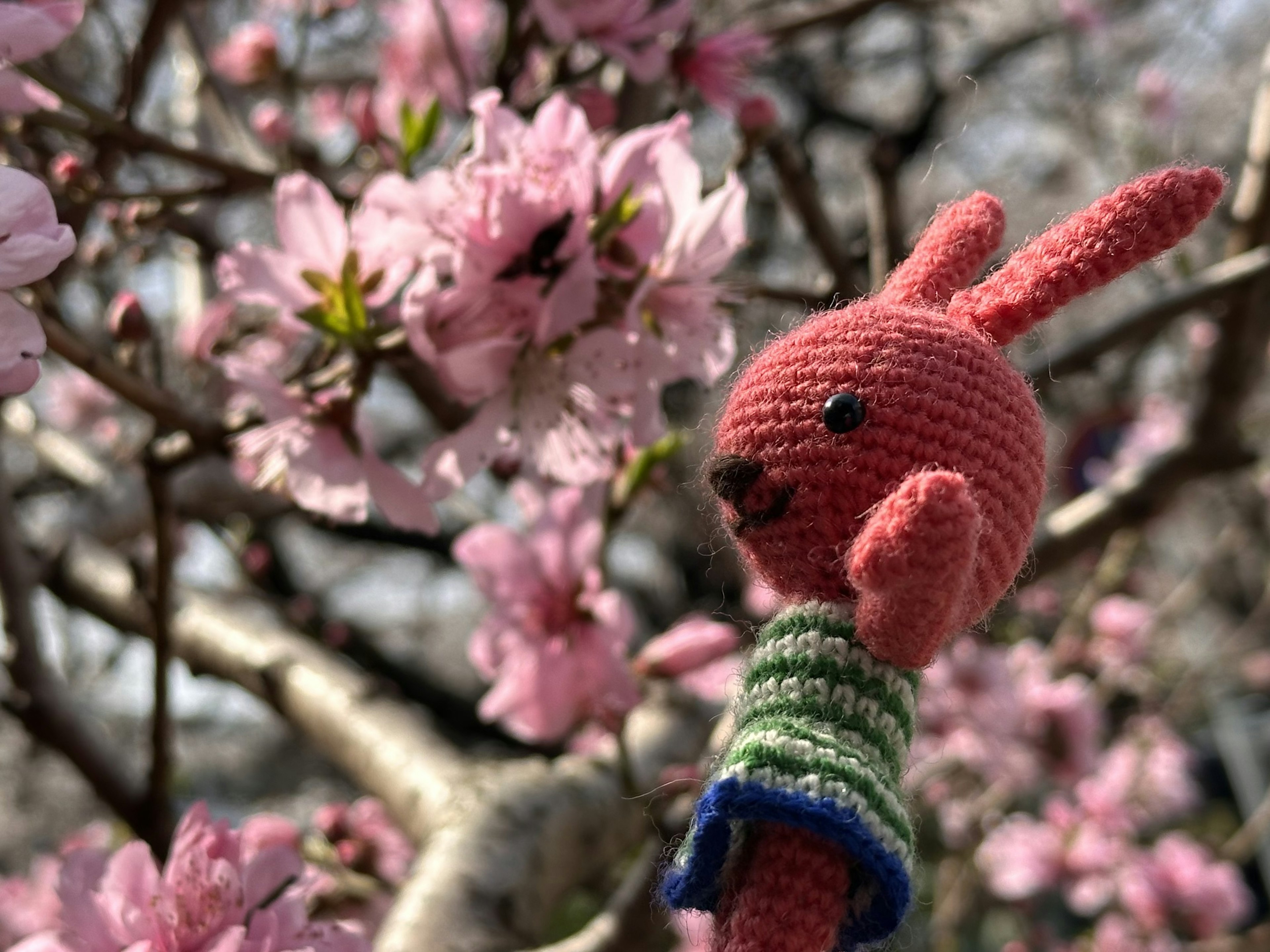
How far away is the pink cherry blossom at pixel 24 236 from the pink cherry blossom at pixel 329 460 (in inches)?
10.3

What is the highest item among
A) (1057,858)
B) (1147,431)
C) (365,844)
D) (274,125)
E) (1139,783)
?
(274,125)

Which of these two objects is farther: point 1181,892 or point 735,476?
point 1181,892

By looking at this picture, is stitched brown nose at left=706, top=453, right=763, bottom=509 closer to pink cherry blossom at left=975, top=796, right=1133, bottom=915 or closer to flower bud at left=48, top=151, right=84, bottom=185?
flower bud at left=48, top=151, right=84, bottom=185

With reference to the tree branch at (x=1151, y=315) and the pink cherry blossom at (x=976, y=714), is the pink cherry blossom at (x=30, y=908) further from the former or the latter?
the tree branch at (x=1151, y=315)

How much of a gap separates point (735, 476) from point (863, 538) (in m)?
0.07

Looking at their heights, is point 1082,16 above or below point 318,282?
below

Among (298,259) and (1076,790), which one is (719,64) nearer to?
(298,259)

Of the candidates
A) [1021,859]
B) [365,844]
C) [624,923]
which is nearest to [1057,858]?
[1021,859]

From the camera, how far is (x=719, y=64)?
1.07m

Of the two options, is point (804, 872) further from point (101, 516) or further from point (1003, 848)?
point (1003, 848)

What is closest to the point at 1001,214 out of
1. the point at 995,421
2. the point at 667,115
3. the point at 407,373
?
the point at 995,421

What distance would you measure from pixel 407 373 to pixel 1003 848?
200 cm

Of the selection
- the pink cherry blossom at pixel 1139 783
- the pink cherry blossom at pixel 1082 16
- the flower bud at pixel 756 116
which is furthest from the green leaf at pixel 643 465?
the pink cherry blossom at pixel 1082 16

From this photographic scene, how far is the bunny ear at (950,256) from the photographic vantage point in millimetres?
463
